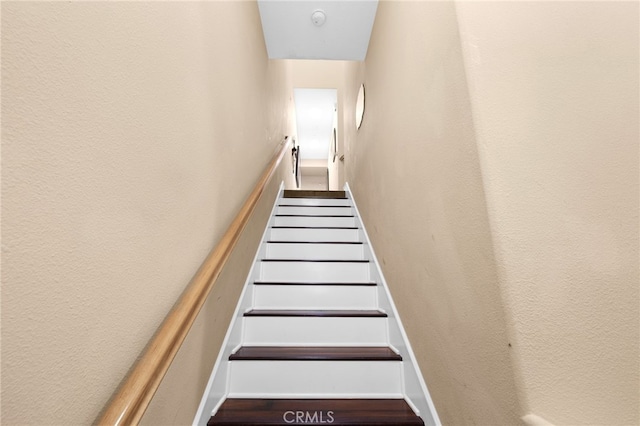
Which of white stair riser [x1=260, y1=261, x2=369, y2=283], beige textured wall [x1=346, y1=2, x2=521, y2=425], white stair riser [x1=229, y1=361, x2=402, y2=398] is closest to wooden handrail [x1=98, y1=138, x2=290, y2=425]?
white stair riser [x1=229, y1=361, x2=402, y2=398]

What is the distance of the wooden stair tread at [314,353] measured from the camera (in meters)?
1.43

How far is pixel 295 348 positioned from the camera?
1.55 metres

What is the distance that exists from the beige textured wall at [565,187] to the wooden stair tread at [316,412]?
28.4 inches

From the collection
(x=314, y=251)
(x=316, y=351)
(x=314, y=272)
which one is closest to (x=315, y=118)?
(x=314, y=251)

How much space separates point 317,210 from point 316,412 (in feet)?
7.70

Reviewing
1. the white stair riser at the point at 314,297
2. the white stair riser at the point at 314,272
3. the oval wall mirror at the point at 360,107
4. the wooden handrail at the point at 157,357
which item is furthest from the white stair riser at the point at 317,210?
the wooden handrail at the point at 157,357

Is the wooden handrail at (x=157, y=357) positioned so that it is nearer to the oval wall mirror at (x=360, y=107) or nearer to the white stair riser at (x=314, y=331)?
the white stair riser at (x=314, y=331)

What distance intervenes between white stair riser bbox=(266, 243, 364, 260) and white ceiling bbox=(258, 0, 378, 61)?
6.26 ft

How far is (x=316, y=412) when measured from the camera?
1239mm

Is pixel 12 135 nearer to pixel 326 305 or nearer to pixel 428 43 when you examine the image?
pixel 428 43

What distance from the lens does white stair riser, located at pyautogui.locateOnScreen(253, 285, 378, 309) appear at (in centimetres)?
186

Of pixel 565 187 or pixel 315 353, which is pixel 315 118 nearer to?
pixel 315 353

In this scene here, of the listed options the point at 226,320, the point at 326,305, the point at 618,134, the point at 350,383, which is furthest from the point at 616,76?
the point at 226,320

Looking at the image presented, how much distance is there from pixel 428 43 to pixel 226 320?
1643mm
